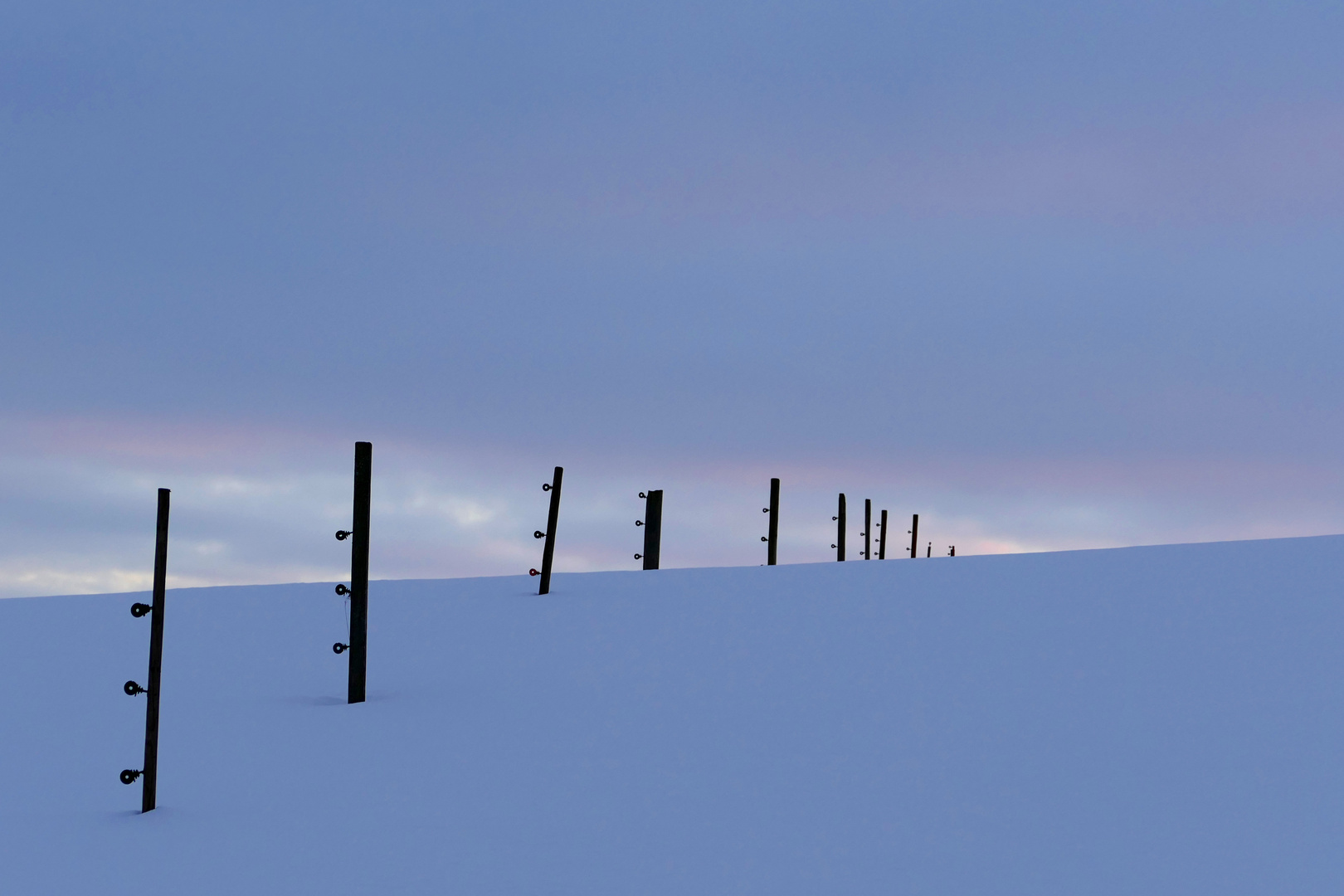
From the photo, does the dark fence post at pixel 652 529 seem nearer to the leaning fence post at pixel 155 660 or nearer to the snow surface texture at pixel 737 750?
the snow surface texture at pixel 737 750

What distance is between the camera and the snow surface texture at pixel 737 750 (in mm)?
8078

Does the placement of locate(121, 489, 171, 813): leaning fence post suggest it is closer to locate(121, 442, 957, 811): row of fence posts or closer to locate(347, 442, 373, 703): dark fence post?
locate(121, 442, 957, 811): row of fence posts

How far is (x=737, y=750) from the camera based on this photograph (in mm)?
10414

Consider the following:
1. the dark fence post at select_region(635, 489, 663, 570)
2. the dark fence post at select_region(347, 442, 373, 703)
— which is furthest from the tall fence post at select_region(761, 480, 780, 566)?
the dark fence post at select_region(347, 442, 373, 703)

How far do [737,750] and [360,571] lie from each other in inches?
217

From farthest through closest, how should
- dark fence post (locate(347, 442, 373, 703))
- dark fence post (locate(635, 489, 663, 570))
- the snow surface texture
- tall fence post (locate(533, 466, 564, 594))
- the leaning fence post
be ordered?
dark fence post (locate(635, 489, 663, 570)) → tall fence post (locate(533, 466, 564, 594)) → dark fence post (locate(347, 442, 373, 703)) → the leaning fence post → the snow surface texture

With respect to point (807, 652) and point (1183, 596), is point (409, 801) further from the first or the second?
point (1183, 596)

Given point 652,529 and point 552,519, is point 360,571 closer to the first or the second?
point 552,519

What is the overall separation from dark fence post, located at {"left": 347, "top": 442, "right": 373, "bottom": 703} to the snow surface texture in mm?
460

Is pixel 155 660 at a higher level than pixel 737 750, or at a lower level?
higher

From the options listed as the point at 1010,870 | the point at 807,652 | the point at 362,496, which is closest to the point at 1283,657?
the point at 807,652

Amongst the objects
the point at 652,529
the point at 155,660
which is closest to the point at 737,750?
the point at 155,660

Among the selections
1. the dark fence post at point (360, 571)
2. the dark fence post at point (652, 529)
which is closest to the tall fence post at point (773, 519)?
→ the dark fence post at point (652, 529)

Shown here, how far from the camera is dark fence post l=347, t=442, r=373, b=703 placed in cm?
1344
